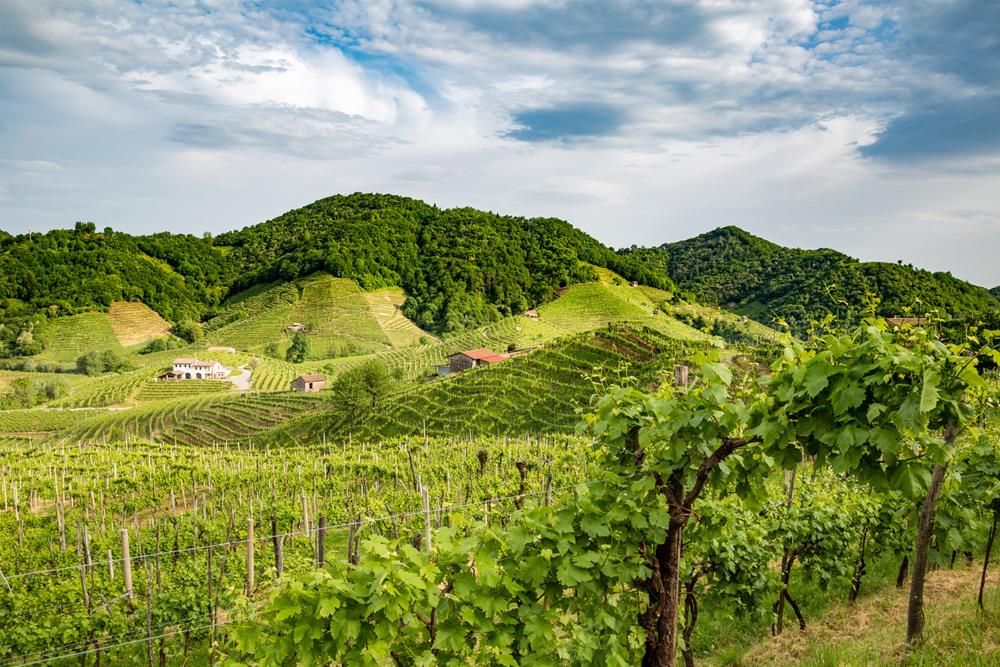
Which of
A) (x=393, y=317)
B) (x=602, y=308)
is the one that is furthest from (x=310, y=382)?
(x=393, y=317)

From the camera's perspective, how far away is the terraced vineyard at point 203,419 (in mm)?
40375

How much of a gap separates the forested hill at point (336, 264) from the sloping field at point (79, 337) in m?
1.97

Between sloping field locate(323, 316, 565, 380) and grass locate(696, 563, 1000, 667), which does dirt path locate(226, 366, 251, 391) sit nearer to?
sloping field locate(323, 316, 565, 380)

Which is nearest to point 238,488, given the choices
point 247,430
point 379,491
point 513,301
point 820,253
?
point 379,491

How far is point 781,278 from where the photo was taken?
103 meters

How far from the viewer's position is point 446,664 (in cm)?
333

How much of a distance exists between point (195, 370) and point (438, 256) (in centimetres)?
6277

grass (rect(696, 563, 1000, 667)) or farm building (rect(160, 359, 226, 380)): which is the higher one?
grass (rect(696, 563, 1000, 667))

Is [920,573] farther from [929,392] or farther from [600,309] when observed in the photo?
[600,309]

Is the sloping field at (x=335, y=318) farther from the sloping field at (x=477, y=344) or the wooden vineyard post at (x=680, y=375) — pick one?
the wooden vineyard post at (x=680, y=375)

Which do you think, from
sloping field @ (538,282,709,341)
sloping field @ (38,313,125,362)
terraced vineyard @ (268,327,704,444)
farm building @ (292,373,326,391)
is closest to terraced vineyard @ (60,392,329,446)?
terraced vineyard @ (268,327,704,444)

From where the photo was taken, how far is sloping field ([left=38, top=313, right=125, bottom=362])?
86.6 metres

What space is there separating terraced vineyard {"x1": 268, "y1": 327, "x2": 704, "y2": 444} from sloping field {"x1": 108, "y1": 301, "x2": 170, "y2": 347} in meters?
75.6

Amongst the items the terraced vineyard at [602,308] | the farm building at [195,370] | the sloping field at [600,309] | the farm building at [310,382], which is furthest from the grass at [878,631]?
the farm building at [195,370]
